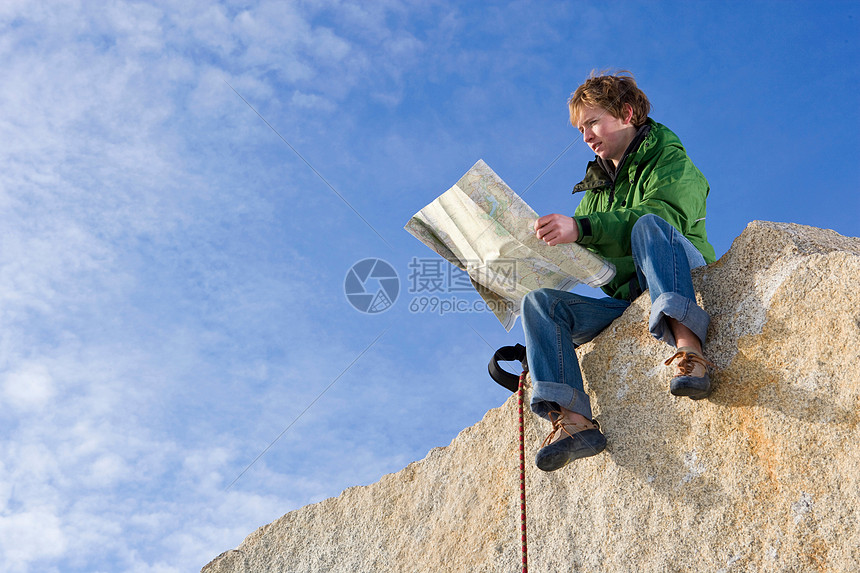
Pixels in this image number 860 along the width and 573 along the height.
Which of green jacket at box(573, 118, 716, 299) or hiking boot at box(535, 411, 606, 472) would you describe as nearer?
hiking boot at box(535, 411, 606, 472)

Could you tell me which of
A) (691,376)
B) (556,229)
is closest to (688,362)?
(691,376)

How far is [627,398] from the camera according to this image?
8.13 ft

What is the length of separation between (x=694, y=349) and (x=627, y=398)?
337 millimetres

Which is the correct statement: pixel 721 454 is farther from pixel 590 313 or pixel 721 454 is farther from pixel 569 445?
pixel 590 313

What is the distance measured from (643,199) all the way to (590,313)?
0.44 m

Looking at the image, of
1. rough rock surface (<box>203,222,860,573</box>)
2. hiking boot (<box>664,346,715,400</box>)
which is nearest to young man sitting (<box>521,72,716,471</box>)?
hiking boot (<box>664,346,715,400</box>)

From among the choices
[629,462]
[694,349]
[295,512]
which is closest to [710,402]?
[694,349]

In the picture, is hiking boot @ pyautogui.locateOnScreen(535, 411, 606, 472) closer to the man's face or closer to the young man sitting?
the young man sitting

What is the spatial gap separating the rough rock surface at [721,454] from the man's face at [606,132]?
63cm

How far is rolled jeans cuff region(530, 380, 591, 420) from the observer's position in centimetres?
239

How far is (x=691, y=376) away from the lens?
85.0 inches

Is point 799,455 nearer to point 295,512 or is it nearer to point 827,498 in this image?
point 827,498

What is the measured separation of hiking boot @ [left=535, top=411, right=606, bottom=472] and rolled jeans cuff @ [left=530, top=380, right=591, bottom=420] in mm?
32

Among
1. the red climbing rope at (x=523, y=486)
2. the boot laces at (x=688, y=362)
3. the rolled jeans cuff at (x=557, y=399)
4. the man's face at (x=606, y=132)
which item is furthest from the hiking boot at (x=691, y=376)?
the man's face at (x=606, y=132)
